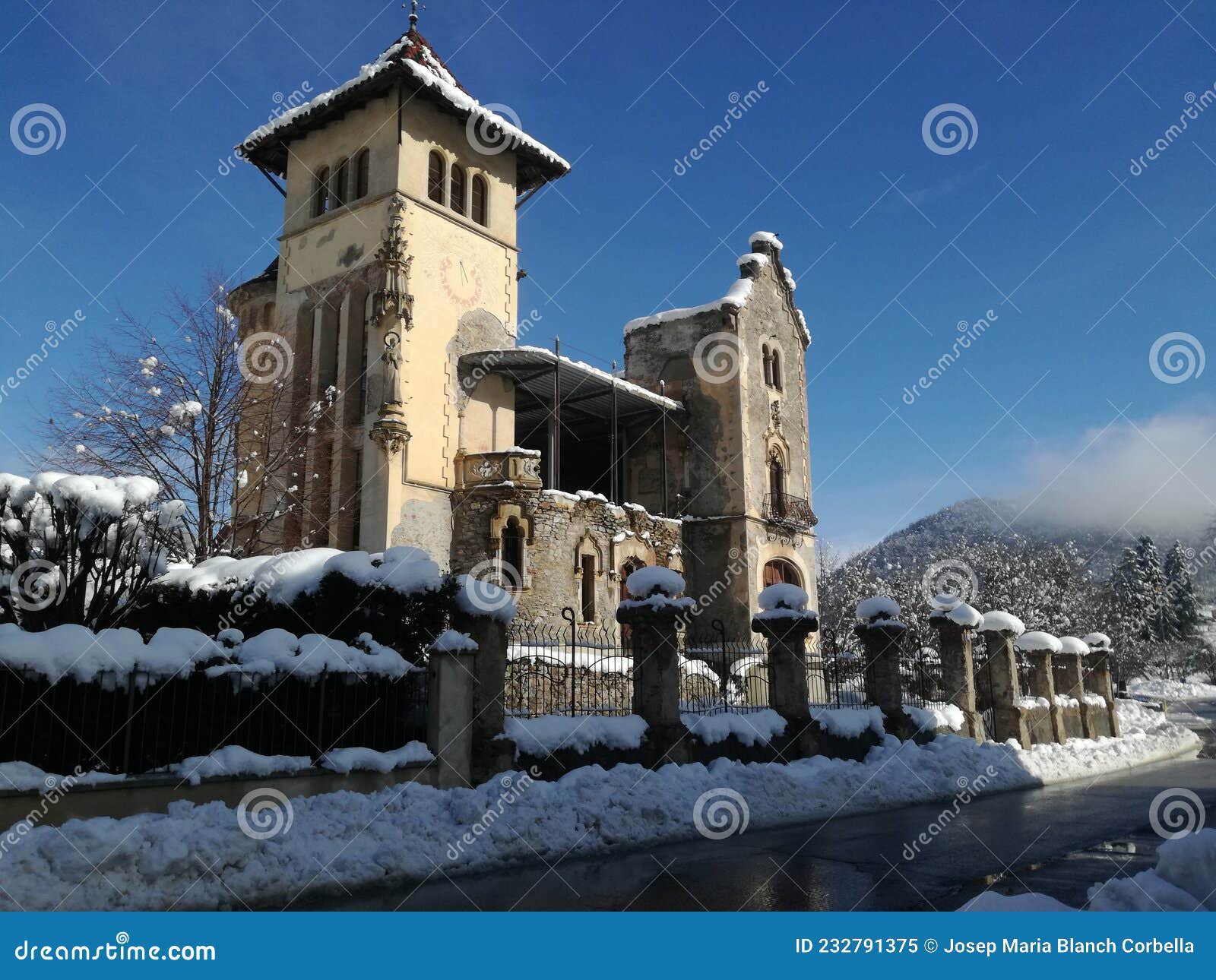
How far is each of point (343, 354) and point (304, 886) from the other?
19.8 meters

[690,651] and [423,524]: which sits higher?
[423,524]

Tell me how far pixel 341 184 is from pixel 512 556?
1271 cm

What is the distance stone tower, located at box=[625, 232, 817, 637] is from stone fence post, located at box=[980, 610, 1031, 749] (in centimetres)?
1045

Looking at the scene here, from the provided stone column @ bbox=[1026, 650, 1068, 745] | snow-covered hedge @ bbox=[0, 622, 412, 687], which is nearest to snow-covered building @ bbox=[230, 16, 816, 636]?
stone column @ bbox=[1026, 650, 1068, 745]

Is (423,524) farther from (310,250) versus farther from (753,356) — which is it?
(753,356)

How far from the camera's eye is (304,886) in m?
7.62

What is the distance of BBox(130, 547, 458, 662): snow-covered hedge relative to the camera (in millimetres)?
11125

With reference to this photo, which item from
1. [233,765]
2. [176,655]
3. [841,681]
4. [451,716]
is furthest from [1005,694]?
[176,655]

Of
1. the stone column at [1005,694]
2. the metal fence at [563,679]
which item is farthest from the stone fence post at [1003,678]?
the metal fence at [563,679]

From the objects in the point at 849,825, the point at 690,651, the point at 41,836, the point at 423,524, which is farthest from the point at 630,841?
the point at 423,524

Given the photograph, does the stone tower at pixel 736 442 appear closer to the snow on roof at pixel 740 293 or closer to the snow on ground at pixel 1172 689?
the snow on roof at pixel 740 293

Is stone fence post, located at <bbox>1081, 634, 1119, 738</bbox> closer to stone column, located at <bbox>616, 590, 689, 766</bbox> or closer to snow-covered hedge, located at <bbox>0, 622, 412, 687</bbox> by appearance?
stone column, located at <bbox>616, 590, 689, 766</bbox>

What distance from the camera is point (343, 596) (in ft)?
36.7

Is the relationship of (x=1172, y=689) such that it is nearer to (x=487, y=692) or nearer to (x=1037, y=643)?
(x=1037, y=643)
